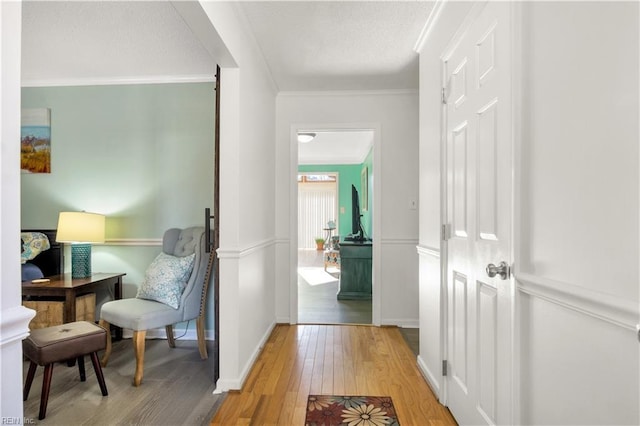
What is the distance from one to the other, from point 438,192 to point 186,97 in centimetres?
243

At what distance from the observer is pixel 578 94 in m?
0.98

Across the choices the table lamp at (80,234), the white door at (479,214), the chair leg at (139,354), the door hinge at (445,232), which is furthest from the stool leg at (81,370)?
Answer: the door hinge at (445,232)

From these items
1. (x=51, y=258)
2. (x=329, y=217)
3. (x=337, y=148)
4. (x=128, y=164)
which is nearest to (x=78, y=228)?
(x=51, y=258)

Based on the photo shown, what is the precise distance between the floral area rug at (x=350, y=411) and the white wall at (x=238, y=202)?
552mm

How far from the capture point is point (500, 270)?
136 centimetres

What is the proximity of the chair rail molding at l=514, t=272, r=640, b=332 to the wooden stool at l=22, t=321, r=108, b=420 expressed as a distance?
2315mm

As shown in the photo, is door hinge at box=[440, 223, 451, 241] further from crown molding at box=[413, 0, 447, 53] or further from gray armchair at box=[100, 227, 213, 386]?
gray armchair at box=[100, 227, 213, 386]

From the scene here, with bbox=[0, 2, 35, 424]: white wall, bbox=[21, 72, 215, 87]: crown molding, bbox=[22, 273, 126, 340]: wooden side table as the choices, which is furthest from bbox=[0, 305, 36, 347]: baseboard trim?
Answer: bbox=[21, 72, 215, 87]: crown molding

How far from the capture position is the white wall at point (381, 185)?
3.64m

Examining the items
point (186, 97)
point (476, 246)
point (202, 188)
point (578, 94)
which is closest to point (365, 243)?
point (202, 188)

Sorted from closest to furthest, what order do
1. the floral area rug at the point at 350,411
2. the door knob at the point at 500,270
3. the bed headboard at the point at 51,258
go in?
1. the door knob at the point at 500,270
2. the floral area rug at the point at 350,411
3. the bed headboard at the point at 51,258

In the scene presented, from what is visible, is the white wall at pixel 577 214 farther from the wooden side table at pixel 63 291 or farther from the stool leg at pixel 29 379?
the wooden side table at pixel 63 291

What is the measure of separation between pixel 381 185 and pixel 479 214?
2090mm

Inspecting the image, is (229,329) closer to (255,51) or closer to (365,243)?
(255,51)
